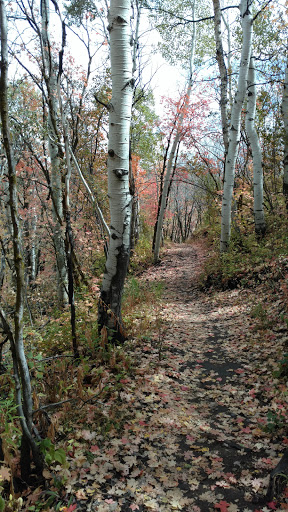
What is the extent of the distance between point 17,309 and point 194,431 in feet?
7.03

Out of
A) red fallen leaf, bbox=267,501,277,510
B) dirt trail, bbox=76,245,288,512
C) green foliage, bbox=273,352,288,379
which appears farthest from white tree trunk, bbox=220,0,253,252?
red fallen leaf, bbox=267,501,277,510

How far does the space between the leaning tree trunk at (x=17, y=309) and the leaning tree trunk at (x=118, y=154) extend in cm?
204

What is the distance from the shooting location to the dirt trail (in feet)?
7.30

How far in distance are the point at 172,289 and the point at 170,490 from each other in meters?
7.00

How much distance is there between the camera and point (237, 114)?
26.0ft

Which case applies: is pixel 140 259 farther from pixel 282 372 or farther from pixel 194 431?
pixel 194 431

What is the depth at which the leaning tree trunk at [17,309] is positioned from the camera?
6.39ft

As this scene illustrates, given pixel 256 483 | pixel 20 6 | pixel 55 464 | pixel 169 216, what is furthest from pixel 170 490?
pixel 169 216

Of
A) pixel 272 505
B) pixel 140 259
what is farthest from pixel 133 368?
pixel 140 259

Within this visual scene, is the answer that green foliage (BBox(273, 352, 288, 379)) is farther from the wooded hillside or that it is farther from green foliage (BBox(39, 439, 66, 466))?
green foliage (BBox(39, 439, 66, 466))

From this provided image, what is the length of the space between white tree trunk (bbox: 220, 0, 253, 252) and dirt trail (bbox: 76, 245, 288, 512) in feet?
14.0

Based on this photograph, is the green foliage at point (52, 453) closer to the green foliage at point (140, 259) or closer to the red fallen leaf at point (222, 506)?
the red fallen leaf at point (222, 506)

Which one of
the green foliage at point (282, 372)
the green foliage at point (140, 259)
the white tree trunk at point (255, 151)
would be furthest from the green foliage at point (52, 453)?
the green foliage at point (140, 259)

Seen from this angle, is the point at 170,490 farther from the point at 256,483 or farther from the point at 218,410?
the point at 218,410
